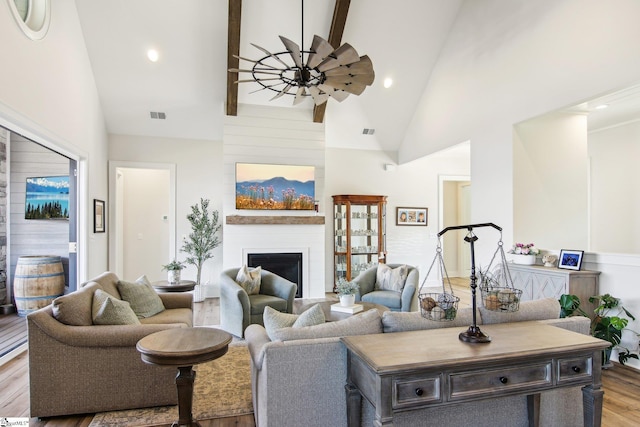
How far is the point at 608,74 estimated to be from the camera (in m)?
3.55

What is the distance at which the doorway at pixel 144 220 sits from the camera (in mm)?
7113

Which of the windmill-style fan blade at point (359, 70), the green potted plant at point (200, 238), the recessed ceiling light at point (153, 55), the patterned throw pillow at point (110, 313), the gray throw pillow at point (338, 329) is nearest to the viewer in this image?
the gray throw pillow at point (338, 329)

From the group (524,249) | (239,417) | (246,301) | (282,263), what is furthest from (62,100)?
(524,249)

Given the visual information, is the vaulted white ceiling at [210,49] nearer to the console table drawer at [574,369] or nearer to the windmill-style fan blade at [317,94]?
the windmill-style fan blade at [317,94]

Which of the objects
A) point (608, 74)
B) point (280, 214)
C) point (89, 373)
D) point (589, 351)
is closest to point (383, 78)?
point (280, 214)

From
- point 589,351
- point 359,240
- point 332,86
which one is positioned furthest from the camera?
point 359,240

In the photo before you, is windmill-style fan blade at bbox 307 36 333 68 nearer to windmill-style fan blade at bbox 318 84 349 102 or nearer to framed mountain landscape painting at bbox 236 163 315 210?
windmill-style fan blade at bbox 318 84 349 102

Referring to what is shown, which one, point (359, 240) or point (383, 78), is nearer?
point (383, 78)

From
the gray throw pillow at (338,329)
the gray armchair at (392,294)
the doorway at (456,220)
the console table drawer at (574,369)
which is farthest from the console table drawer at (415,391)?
the doorway at (456,220)

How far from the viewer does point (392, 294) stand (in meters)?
4.79

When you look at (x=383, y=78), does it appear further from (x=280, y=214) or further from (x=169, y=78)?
(x=169, y=78)

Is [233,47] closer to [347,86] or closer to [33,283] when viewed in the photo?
[347,86]

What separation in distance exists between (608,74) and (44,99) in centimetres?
557

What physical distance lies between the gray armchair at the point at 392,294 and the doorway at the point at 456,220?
4280 mm
